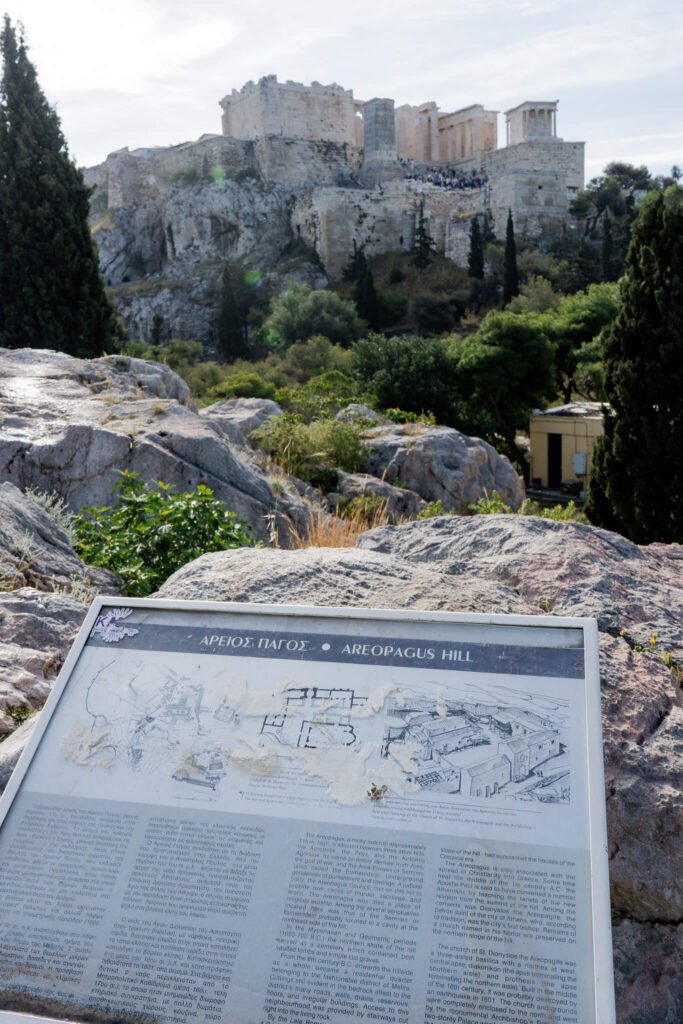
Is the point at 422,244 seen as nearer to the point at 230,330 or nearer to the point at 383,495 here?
the point at 230,330

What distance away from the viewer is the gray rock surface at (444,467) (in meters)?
7.70

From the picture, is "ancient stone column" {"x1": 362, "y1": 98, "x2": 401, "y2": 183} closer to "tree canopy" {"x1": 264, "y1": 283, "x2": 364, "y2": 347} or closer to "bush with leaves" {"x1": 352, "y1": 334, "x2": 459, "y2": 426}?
"tree canopy" {"x1": 264, "y1": 283, "x2": 364, "y2": 347}

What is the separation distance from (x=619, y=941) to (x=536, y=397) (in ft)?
67.3

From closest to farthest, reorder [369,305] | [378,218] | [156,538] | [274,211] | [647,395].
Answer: [156,538]
[647,395]
[369,305]
[378,218]
[274,211]

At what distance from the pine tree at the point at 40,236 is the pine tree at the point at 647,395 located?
723cm

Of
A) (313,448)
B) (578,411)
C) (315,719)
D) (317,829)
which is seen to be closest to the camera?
(317,829)

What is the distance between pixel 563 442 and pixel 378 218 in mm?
26280

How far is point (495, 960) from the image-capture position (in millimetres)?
1415

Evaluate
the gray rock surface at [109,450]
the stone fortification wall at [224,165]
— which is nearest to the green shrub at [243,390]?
the gray rock surface at [109,450]

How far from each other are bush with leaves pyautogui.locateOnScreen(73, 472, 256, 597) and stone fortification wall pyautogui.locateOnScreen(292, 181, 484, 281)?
39.1m

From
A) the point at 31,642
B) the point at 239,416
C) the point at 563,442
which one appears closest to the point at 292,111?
the point at 563,442

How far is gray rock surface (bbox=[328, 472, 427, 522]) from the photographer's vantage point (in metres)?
6.75

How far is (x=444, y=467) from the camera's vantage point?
25.5 ft

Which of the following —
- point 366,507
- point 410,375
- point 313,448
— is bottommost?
point 410,375
